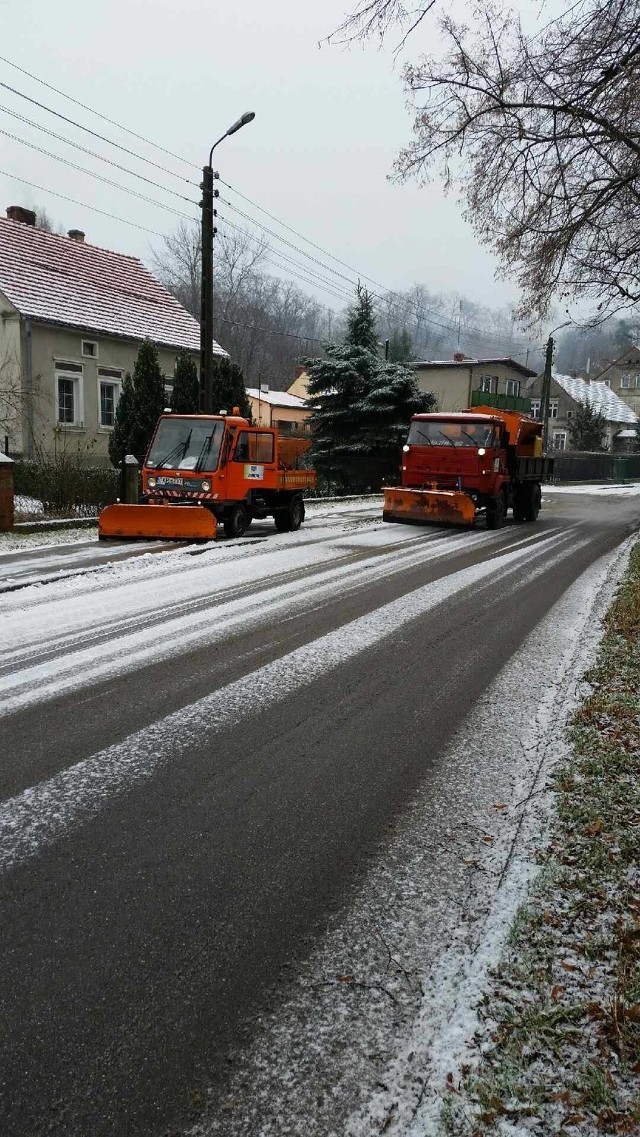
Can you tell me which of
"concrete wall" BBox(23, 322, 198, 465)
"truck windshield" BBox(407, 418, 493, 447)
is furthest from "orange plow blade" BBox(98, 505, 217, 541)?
"concrete wall" BBox(23, 322, 198, 465)

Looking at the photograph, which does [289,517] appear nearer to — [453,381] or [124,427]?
[124,427]

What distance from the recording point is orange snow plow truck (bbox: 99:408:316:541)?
46.3 ft

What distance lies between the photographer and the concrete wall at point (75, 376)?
83.4ft

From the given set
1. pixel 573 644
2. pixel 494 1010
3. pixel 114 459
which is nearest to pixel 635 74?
pixel 573 644

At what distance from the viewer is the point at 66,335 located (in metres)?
26.4

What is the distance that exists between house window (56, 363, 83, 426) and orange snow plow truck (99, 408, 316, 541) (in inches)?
489

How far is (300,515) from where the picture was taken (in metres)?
17.1

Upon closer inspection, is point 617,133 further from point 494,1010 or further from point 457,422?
point 494,1010

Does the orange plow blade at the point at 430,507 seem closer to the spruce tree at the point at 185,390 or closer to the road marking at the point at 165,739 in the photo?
the road marking at the point at 165,739

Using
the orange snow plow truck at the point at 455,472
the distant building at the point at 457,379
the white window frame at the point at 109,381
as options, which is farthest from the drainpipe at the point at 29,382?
the distant building at the point at 457,379

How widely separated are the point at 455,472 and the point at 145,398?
10936 millimetres

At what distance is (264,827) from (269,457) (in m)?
12.5

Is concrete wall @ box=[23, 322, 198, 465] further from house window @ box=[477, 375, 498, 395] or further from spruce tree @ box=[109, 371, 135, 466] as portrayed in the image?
house window @ box=[477, 375, 498, 395]

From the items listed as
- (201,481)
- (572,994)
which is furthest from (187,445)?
(572,994)
